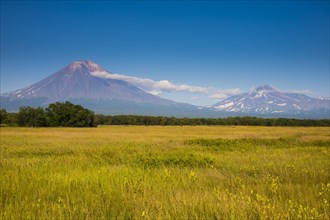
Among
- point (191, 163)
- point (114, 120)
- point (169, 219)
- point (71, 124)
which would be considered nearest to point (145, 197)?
point (169, 219)

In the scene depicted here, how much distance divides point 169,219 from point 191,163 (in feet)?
28.8

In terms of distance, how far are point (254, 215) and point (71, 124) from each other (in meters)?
91.1

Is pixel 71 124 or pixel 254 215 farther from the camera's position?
pixel 71 124

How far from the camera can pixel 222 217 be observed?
5.37 m

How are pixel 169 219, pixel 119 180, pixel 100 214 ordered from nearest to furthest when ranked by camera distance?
1. pixel 169 219
2. pixel 100 214
3. pixel 119 180

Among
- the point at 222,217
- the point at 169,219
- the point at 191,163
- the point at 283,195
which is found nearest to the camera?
the point at 169,219

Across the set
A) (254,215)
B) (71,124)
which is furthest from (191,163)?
(71,124)

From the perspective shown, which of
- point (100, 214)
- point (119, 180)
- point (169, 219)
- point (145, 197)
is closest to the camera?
point (169, 219)

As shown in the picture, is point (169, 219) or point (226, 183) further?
point (226, 183)

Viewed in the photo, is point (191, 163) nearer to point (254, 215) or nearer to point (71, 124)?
point (254, 215)

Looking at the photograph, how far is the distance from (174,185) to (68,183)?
282 centimetres

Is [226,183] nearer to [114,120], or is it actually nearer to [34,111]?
[34,111]

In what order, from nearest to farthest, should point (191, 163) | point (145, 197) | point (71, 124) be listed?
point (145, 197) → point (191, 163) → point (71, 124)

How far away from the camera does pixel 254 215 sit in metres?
5.44
